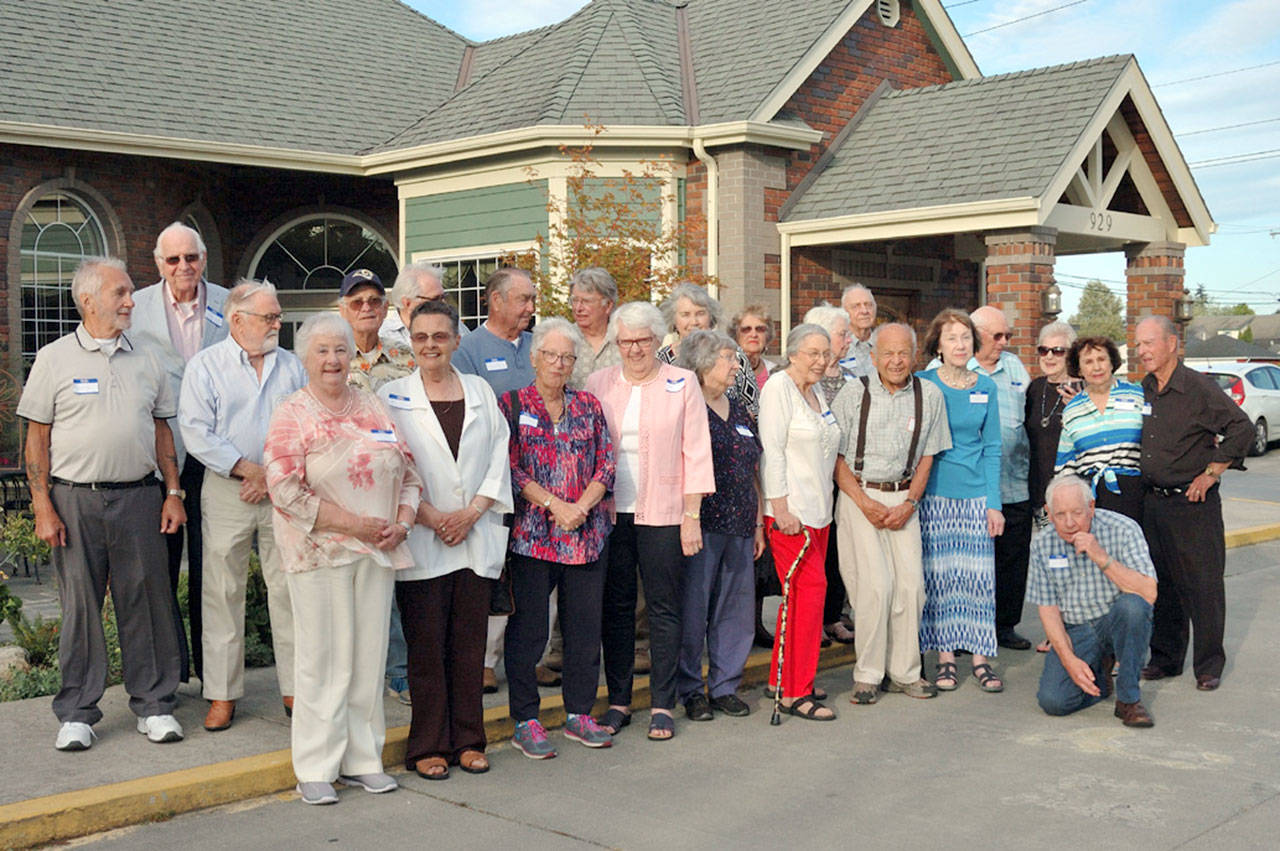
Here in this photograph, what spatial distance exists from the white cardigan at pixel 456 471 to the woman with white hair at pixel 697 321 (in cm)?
158

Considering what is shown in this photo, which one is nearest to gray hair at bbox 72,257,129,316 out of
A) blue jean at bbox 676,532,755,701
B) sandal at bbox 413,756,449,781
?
sandal at bbox 413,756,449,781

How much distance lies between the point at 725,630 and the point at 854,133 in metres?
10.1

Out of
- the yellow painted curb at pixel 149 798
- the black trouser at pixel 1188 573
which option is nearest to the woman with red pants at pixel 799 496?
the yellow painted curb at pixel 149 798

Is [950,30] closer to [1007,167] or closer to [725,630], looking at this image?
[1007,167]

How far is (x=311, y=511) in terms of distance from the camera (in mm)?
5277

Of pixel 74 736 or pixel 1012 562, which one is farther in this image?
pixel 1012 562

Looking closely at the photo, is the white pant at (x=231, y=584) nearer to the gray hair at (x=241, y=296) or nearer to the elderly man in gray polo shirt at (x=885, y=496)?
the gray hair at (x=241, y=296)

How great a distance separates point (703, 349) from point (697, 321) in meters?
0.69

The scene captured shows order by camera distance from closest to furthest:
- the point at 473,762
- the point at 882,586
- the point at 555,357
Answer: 1. the point at 473,762
2. the point at 555,357
3. the point at 882,586

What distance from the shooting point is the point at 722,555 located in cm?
676

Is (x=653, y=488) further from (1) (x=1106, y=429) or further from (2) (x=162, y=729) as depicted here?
(1) (x=1106, y=429)

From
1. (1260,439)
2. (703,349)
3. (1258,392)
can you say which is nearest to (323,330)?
(703,349)

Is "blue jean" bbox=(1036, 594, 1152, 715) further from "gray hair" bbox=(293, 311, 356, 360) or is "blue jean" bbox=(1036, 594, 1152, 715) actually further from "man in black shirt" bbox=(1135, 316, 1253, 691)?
"gray hair" bbox=(293, 311, 356, 360)

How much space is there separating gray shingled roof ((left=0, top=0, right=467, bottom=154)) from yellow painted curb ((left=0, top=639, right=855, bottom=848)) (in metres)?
10.4
